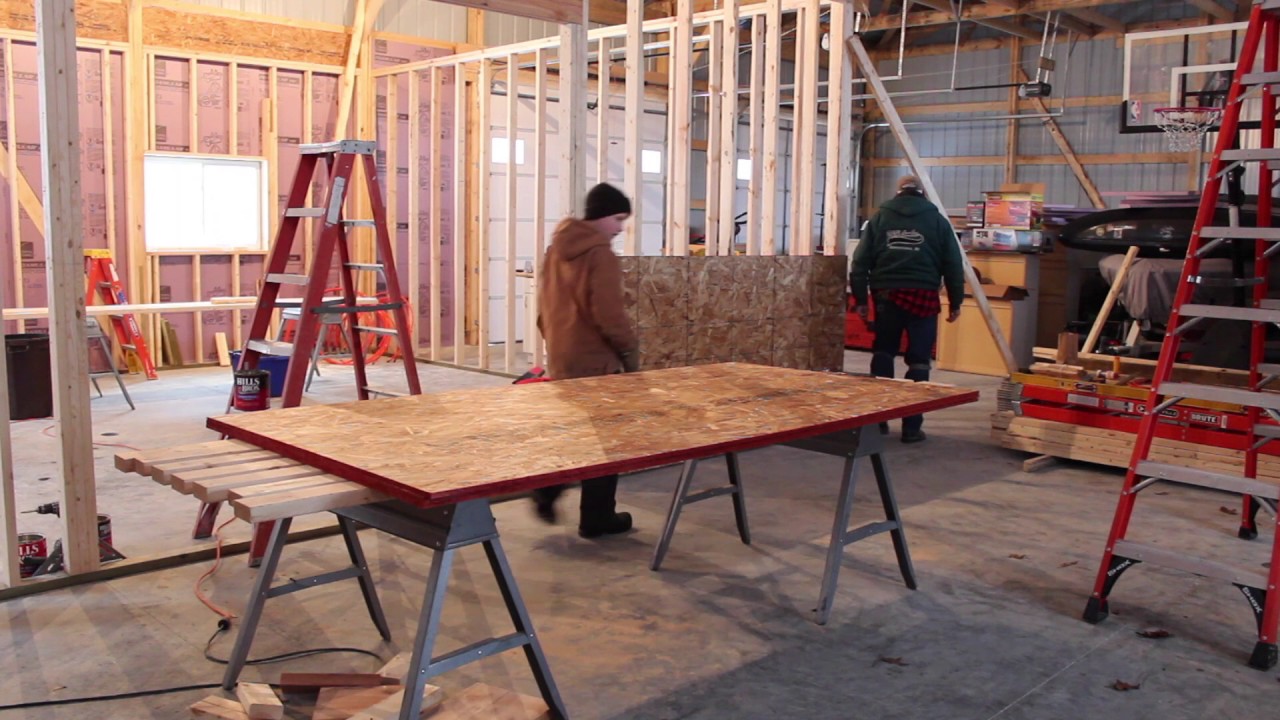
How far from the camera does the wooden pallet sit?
2.37 m

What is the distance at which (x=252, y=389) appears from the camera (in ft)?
15.3

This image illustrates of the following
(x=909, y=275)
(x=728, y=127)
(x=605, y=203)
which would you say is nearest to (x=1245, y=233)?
(x=605, y=203)

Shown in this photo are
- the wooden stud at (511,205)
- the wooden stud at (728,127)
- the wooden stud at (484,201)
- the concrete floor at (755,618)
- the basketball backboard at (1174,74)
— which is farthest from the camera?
the wooden stud at (484,201)

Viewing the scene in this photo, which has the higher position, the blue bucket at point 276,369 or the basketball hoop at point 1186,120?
the basketball hoop at point 1186,120

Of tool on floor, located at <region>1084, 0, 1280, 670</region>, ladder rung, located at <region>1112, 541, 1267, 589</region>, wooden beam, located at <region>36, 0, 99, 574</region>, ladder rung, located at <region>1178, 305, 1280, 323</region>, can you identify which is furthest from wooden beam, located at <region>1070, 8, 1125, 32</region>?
wooden beam, located at <region>36, 0, 99, 574</region>

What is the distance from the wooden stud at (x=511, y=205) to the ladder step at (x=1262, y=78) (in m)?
6.07

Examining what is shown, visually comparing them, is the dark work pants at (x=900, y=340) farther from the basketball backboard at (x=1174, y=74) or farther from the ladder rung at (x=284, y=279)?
the ladder rung at (x=284, y=279)

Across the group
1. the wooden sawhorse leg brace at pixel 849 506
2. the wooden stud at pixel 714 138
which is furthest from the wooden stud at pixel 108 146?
the wooden sawhorse leg brace at pixel 849 506

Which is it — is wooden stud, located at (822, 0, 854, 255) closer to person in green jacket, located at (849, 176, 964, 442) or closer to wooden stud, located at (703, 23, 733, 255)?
person in green jacket, located at (849, 176, 964, 442)

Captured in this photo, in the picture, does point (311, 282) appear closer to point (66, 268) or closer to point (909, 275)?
point (66, 268)

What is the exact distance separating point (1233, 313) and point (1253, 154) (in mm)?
574

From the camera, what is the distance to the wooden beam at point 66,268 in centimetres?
381

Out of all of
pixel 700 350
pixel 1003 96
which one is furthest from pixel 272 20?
pixel 1003 96

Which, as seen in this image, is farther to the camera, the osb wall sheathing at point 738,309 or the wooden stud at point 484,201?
the wooden stud at point 484,201
